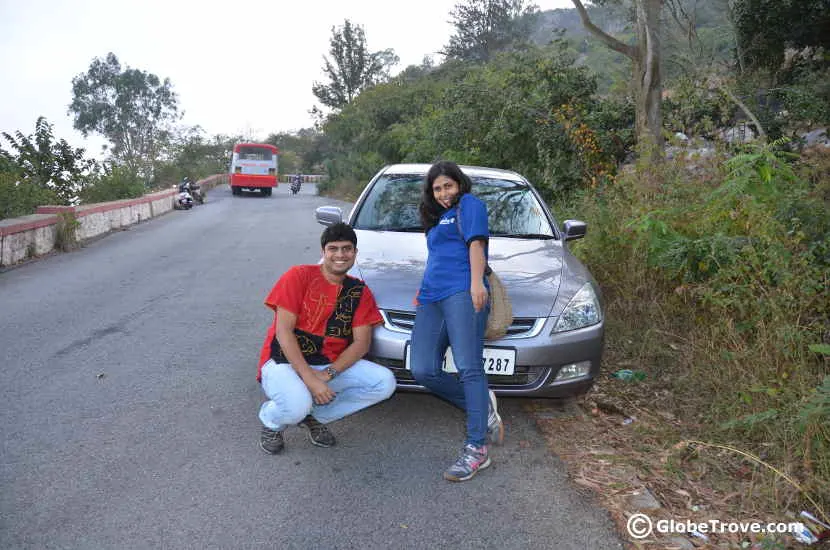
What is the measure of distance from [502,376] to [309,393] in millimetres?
1112

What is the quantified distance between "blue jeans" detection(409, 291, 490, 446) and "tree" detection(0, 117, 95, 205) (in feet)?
53.2

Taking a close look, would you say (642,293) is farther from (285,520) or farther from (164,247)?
(164,247)

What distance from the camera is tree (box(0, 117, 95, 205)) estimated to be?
56.7ft

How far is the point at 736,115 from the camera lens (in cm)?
1516

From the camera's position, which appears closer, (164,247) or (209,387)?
(209,387)

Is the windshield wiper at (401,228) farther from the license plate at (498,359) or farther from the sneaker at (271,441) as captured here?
the sneaker at (271,441)

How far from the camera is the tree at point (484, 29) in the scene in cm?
4722

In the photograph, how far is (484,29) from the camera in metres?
47.6

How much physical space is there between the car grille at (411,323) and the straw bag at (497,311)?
180 mm

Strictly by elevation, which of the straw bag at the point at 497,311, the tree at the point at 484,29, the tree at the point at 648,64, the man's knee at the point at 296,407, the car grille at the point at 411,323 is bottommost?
the man's knee at the point at 296,407

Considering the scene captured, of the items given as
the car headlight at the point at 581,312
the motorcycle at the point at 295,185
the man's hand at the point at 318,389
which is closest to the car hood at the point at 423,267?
the car headlight at the point at 581,312

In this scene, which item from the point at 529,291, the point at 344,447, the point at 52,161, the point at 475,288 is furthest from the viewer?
the point at 52,161

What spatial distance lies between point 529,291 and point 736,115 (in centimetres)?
1366

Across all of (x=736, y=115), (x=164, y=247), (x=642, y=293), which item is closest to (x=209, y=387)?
(x=642, y=293)
